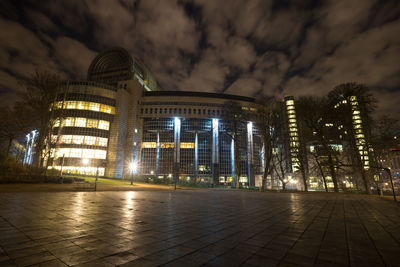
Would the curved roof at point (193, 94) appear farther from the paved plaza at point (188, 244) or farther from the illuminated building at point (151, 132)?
the paved plaza at point (188, 244)

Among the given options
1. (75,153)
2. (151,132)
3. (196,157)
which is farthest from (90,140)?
(196,157)

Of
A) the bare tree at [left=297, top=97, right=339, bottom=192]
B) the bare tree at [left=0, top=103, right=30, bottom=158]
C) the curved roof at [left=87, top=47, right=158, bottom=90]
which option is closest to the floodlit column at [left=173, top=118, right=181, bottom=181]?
the curved roof at [left=87, top=47, right=158, bottom=90]

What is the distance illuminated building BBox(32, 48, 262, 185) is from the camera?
6044 cm

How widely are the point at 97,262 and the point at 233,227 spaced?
3.67 meters

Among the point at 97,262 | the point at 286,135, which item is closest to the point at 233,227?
the point at 97,262

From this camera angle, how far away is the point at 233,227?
5.32m

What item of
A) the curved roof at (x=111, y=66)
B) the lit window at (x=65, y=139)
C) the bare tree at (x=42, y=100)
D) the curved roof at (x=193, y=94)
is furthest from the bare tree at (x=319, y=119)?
the curved roof at (x=111, y=66)

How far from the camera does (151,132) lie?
72875 mm

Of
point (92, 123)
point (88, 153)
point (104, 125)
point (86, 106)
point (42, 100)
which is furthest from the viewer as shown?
point (104, 125)

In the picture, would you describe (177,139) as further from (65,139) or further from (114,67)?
(114,67)

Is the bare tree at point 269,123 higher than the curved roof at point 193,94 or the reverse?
the reverse

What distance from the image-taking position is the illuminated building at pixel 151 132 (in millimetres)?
Result: 60438

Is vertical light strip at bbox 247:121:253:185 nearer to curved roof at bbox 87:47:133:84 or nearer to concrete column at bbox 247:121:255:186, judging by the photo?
concrete column at bbox 247:121:255:186

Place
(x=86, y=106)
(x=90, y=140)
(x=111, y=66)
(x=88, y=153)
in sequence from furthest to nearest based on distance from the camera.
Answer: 1. (x=111, y=66)
2. (x=86, y=106)
3. (x=90, y=140)
4. (x=88, y=153)
